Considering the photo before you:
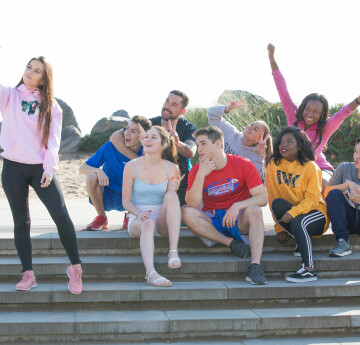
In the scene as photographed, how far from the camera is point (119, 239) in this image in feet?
15.4

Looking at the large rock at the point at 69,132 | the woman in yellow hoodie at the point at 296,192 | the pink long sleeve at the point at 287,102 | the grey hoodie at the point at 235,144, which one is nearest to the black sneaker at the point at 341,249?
the woman in yellow hoodie at the point at 296,192

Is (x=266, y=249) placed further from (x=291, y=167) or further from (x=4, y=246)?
(x=4, y=246)

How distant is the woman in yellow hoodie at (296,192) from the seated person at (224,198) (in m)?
0.24

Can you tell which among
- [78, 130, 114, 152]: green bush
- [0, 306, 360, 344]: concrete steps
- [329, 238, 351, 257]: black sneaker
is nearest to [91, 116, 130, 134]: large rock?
[78, 130, 114, 152]: green bush

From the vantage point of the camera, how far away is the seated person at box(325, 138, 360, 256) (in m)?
4.83

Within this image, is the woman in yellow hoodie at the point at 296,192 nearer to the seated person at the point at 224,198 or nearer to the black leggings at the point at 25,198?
the seated person at the point at 224,198

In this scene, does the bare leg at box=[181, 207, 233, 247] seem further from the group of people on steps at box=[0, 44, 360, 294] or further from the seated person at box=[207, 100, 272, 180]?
the seated person at box=[207, 100, 272, 180]

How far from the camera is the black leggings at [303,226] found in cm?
450

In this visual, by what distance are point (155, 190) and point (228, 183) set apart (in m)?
0.65

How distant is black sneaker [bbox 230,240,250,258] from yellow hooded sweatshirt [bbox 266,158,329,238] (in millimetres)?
440

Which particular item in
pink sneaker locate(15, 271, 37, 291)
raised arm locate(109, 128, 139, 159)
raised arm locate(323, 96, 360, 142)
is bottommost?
pink sneaker locate(15, 271, 37, 291)

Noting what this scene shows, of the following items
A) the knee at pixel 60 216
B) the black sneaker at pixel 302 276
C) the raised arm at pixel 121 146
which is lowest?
the black sneaker at pixel 302 276

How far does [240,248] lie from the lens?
15.0 feet

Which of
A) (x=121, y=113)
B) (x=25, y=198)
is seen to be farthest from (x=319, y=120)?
(x=121, y=113)
